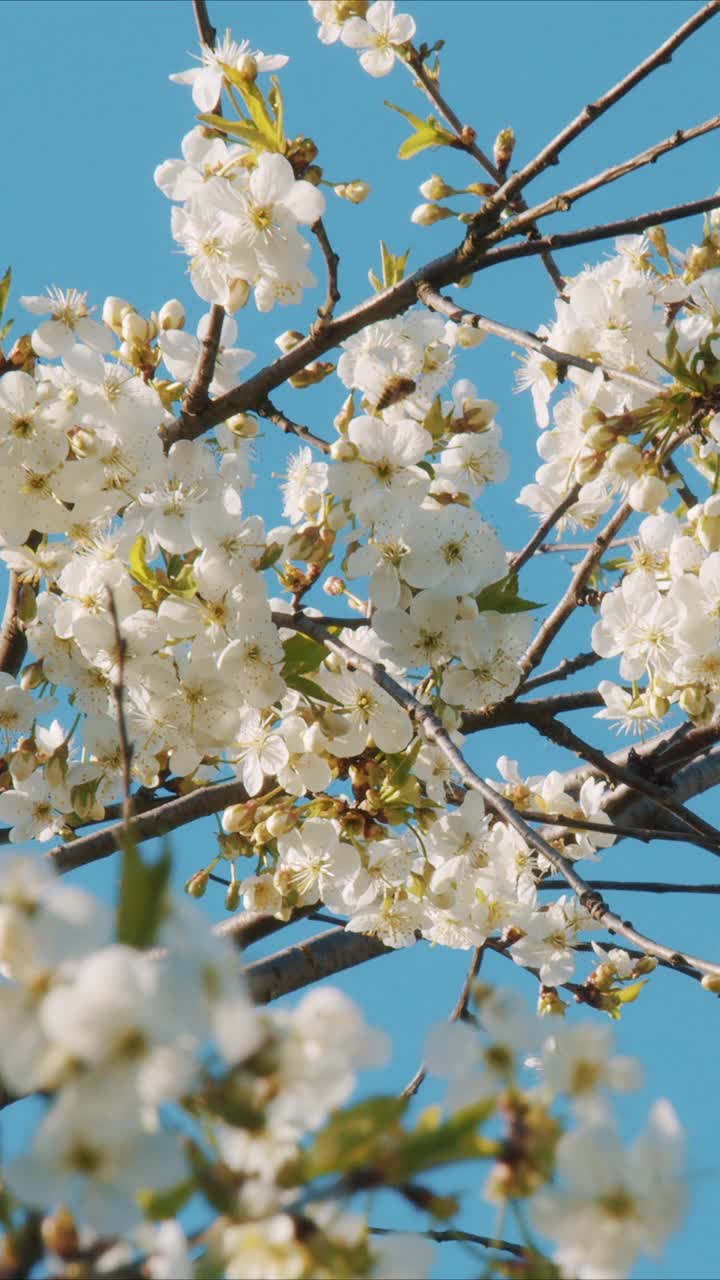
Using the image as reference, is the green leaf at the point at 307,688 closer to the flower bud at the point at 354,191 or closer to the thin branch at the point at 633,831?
the thin branch at the point at 633,831

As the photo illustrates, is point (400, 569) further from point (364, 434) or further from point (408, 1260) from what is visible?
point (408, 1260)

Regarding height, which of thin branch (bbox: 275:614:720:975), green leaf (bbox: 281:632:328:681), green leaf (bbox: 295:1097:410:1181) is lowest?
green leaf (bbox: 295:1097:410:1181)

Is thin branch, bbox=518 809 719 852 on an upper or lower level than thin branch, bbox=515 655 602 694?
lower

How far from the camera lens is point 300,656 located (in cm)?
231

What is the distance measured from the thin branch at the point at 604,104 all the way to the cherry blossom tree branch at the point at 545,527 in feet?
1.77

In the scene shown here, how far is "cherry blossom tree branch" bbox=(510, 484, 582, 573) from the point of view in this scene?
2.50m

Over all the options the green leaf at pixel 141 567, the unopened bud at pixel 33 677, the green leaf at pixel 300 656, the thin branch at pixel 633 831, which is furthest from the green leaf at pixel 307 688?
the unopened bud at pixel 33 677

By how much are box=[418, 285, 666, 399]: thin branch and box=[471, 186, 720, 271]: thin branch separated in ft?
0.34

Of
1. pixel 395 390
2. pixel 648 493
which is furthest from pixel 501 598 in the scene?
pixel 395 390

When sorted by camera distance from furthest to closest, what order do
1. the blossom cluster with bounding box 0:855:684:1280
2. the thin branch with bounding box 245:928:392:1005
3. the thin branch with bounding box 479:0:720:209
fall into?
the thin branch with bounding box 245:928:392:1005 < the thin branch with bounding box 479:0:720:209 < the blossom cluster with bounding box 0:855:684:1280

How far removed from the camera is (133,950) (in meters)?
0.86

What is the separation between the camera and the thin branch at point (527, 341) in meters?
2.22

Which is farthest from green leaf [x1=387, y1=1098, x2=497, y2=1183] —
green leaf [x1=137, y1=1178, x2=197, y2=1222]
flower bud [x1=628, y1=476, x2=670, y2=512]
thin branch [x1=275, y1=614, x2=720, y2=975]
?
flower bud [x1=628, y1=476, x2=670, y2=512]

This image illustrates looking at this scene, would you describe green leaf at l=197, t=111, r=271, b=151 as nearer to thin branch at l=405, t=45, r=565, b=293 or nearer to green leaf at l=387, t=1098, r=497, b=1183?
thin branch at l=405, t=45, r=565, b=293
